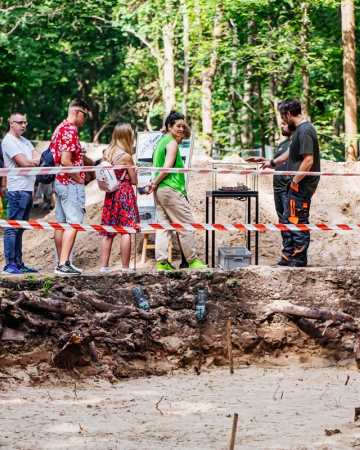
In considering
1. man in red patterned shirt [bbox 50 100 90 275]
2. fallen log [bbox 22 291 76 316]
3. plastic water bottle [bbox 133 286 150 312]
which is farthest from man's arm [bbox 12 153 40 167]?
plastic water bottle [bbox 133 286 150 312]

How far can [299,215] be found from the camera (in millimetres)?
9086

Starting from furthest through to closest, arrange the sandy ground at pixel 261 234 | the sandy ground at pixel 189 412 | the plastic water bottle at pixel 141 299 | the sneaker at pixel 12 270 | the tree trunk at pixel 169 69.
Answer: the tree trunk at pixel 169 69
the sandy ground at pixel 261 234
the sneaker at pixel 12 270
the plastic water bottle at pixel 141 299
the sandy ground at pixel 189 412

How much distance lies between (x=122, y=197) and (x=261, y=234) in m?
3.79

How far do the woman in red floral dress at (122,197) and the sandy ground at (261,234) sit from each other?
198 cm

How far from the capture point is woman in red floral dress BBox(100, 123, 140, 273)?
8.98 m

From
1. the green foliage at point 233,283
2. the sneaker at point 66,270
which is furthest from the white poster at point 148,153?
the sneaker at point 66,270

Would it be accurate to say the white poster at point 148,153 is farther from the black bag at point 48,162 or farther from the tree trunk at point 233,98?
the tree trunk at point 233,98

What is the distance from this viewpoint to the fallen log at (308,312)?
28.3ft

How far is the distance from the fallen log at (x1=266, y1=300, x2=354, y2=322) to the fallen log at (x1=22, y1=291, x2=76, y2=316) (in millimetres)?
2292

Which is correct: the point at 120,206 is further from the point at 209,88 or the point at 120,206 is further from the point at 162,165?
the point at 209,88

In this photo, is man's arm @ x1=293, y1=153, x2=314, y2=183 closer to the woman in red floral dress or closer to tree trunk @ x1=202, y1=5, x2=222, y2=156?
the woman in red floral dress

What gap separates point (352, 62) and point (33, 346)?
14.4 meters

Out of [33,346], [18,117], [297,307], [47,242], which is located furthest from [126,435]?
[47,242]

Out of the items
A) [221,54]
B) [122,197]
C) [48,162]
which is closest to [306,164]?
[122,197]
